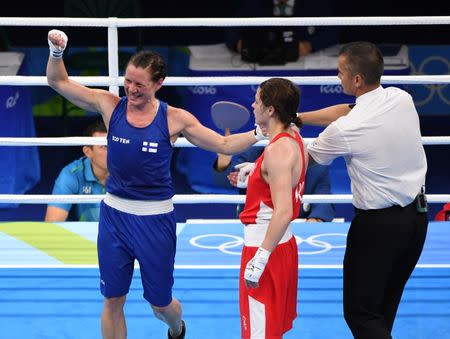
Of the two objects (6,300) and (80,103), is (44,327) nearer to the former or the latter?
(6,300)

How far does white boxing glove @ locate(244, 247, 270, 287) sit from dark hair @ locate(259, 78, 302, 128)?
49 centimetres

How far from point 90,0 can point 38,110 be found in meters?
1.29

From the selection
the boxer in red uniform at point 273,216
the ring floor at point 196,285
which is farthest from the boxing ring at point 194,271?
the boxer in red uniform at point 273,216

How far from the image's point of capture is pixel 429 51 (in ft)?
30.2

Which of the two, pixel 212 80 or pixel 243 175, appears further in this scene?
pixel 212 80

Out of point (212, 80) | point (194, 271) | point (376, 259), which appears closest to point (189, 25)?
point (212, 80)

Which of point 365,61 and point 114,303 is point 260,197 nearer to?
point 365,61

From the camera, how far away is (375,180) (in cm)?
325

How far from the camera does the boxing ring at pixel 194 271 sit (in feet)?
13.1

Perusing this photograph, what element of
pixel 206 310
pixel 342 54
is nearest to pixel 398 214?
pixel 342 54

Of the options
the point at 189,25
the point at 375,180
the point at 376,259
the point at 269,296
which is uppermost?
the point at 189,25

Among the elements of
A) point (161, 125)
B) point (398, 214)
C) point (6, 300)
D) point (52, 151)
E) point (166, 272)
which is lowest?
point (52, 151)

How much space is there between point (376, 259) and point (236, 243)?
170 cm

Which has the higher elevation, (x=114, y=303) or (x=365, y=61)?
(x=365, y=61)
